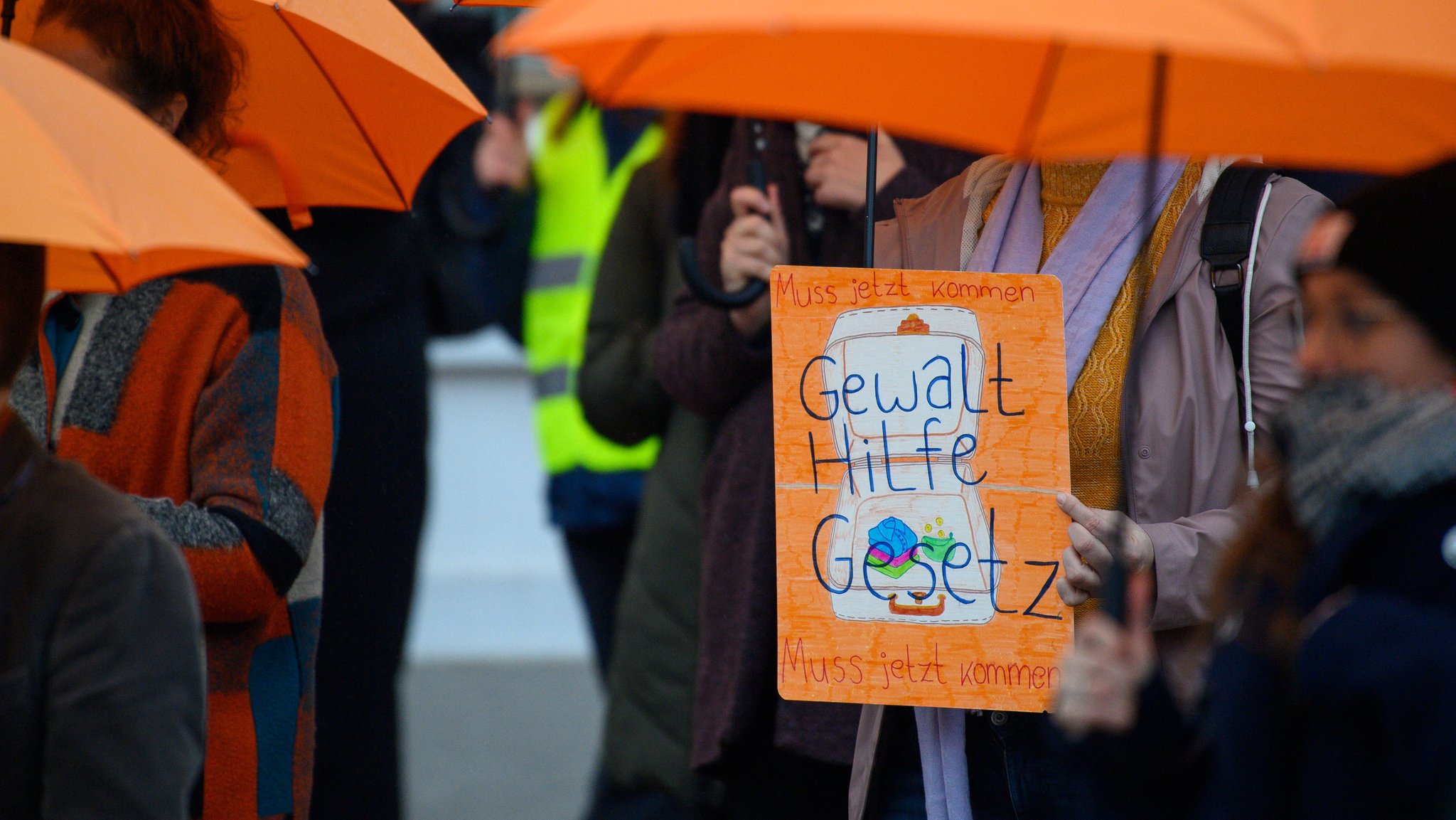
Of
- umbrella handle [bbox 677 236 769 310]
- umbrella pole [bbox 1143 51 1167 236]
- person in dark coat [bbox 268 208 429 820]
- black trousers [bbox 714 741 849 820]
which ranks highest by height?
umbrella pole [bbox 1143 51 1167 236]

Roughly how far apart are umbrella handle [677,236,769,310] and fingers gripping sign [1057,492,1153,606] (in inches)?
30.8

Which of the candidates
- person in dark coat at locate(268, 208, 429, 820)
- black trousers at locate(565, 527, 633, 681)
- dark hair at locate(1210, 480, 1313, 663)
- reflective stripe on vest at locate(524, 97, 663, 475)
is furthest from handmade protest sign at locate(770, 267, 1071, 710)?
reflective stripe on vest at locate(524, 97, 663, 475)

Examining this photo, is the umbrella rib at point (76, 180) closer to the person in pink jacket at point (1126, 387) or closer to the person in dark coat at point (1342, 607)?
the person in dark coat at point (1342, 607)

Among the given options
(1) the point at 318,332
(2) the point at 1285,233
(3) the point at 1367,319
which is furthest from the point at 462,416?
(3) the point at 1367,319

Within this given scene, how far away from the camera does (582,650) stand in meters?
7.03

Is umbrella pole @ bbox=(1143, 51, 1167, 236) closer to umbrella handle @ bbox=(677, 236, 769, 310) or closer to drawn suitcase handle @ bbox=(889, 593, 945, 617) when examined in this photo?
drawn suitcase handle @ bbox=(889, 593, 945, 617)

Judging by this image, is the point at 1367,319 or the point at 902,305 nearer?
the point at 1367,319

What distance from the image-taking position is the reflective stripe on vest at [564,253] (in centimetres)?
477

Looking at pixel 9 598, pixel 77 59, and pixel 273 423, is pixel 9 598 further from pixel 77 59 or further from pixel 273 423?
pixel 77 59

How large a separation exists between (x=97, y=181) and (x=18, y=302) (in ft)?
0.59

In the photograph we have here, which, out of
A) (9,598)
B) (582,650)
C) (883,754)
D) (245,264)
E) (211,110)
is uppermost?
(211,110)

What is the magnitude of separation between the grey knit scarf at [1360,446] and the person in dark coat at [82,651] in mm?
1168

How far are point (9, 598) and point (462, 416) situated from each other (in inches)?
210

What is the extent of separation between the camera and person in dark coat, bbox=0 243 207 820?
1.79 meters
